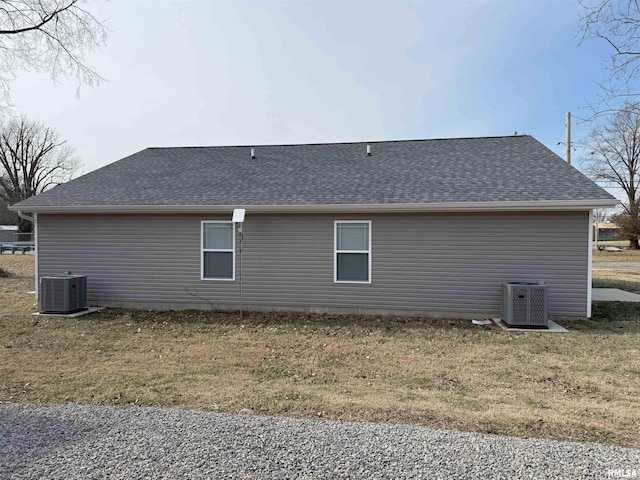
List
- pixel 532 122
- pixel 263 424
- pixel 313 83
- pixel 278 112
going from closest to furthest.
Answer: pixel 263 424 → pixel 313 83 → pixel 278 112 → pixel 532 122

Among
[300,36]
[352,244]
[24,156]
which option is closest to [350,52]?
[300,36]

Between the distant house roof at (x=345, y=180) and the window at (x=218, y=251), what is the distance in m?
0.59

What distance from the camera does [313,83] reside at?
13.0 m

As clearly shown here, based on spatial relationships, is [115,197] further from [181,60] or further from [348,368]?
[348,368]

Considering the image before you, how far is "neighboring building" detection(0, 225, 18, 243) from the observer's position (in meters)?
38.3

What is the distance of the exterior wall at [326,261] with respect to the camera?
7812mm

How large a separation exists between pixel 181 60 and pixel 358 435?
10.9 metres

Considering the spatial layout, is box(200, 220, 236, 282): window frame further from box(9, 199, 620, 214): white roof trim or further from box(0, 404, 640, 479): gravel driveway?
box(0, 404, 640, 479): gravel driveway

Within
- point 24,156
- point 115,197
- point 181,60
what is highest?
point 24,156

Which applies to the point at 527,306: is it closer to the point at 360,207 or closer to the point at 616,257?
the point at 360,207

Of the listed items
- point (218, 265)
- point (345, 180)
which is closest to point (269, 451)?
point (218, 265)

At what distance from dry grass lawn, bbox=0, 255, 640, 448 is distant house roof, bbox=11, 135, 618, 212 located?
2.35 metres

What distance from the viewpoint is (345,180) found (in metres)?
9.34

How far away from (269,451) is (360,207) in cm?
570
